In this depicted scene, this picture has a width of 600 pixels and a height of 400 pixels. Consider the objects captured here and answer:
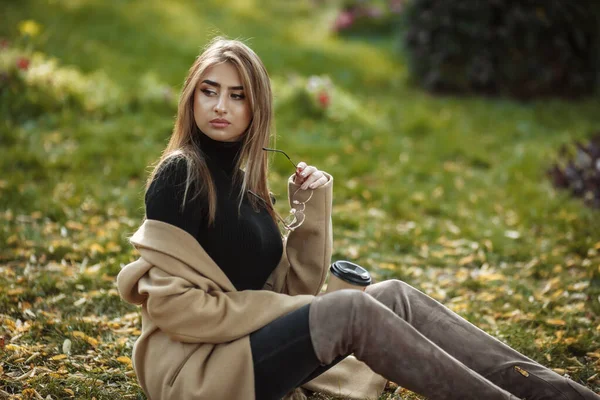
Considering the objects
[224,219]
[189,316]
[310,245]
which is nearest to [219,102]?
[224,219]

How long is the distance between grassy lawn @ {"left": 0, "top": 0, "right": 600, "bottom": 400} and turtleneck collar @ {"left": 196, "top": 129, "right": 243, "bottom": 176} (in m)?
1.09

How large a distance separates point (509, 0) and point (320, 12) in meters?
5.51

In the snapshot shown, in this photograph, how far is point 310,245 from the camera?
279 cm

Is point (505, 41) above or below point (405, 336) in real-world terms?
above

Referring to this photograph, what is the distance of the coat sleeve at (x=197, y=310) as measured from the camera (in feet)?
7.46

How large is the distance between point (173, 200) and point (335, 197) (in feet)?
10.9

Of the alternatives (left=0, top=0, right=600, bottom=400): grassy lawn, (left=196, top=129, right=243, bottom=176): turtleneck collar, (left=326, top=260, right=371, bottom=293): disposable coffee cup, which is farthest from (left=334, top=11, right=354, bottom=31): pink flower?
(left=326, top=260, right=371, bottom=293): disposable coffee cup

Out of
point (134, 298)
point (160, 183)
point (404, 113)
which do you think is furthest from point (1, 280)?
point (404, 113)

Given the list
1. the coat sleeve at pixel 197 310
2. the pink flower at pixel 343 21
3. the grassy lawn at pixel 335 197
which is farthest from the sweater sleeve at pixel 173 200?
the pink flower at pixel 343 21

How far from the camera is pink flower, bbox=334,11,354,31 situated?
1185 cm

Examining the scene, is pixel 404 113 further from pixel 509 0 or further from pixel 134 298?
pixel 134 298

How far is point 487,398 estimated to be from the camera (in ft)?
7.48

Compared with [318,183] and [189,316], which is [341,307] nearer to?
[189,316]

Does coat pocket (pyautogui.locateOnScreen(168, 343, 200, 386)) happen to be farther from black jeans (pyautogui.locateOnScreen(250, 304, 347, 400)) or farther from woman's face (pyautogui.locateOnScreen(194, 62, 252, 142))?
woman's face (pyautogui.locateOnScreen(194, 62, 252, 142))
